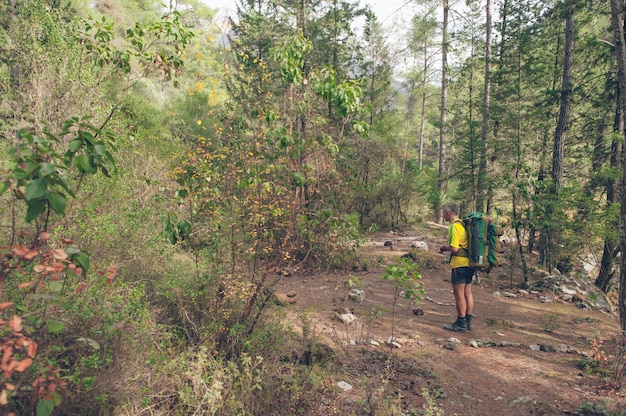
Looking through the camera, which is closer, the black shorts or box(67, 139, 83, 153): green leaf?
box(67, 139, 83, 153): green leaf

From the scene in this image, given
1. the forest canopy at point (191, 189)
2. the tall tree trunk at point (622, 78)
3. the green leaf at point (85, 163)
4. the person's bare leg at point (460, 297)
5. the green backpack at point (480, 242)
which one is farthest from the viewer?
the person's bare leg at point (460, 297)

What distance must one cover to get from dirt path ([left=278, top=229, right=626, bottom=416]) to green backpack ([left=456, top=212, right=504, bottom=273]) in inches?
47.5

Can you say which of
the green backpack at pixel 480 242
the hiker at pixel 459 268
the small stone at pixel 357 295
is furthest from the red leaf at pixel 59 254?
the small stone at pixel 357 295

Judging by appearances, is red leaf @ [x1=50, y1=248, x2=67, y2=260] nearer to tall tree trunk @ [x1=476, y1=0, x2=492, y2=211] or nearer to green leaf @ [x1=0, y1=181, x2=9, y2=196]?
green leaf @ [x1=0, y1=181, x2=9, y2=196]

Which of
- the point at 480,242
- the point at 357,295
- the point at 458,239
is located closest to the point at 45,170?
the point at 458,239

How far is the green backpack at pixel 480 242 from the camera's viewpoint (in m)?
5.43

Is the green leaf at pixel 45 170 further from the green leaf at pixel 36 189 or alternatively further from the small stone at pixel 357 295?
the small stone at pixel 357 295

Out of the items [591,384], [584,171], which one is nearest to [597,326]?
[591,384]

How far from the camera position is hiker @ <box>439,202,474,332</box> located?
18.1 feet

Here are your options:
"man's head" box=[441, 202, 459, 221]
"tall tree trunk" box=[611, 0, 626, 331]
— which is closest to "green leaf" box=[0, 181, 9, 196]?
"man's head" box=[441, 202, 459, 221]

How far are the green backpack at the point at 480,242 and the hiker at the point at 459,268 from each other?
71 mm

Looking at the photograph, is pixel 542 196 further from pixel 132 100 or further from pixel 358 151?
pixel 132 100

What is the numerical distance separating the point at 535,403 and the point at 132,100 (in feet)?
42.0

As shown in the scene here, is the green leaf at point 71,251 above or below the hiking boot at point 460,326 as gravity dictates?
above
